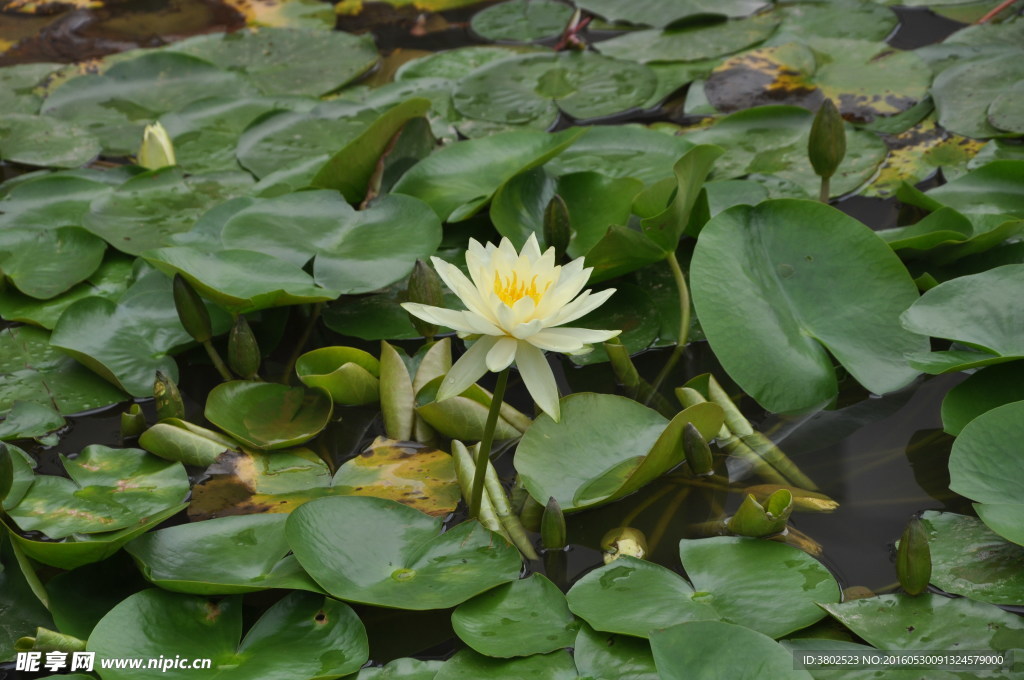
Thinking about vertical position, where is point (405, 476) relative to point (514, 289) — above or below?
below

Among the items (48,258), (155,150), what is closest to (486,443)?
(48,258)

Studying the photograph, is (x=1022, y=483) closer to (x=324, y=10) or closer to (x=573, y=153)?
(x=573, y=153)

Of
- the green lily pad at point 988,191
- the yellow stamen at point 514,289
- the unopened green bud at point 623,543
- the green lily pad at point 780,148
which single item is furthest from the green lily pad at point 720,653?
the green lily pad at point 780,148

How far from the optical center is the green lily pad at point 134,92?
10.3 ft

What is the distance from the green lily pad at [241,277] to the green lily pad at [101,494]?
378mm

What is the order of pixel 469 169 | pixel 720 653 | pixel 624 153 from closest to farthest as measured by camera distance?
pixel 720 653 → pixel 469 169 → pixel 624 153

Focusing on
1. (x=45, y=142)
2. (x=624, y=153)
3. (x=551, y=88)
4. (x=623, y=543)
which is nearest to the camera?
(x=623, y=543)

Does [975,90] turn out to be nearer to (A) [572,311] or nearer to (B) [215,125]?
(A) [572,311]

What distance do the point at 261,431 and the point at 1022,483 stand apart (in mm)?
1434

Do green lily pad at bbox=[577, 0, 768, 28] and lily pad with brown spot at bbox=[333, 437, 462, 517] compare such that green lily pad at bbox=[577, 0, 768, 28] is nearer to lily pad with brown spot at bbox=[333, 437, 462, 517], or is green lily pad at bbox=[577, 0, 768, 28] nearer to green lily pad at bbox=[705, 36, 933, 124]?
green lily pad at bbox=[705, 36, 933, 124]

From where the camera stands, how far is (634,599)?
4.81 feet

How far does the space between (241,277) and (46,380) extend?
52cm

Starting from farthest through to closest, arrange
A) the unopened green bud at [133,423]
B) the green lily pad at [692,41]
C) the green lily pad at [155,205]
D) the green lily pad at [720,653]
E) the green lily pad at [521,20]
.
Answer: the green lily pad at [521,20]
the green lily pad at [692,41]
the green lily pad at [155,205]
the unopened green bud at [133,423]
the green lily pad at [720,653]

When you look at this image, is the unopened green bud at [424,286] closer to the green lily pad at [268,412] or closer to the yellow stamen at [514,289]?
the green lily pad at [268,412]
